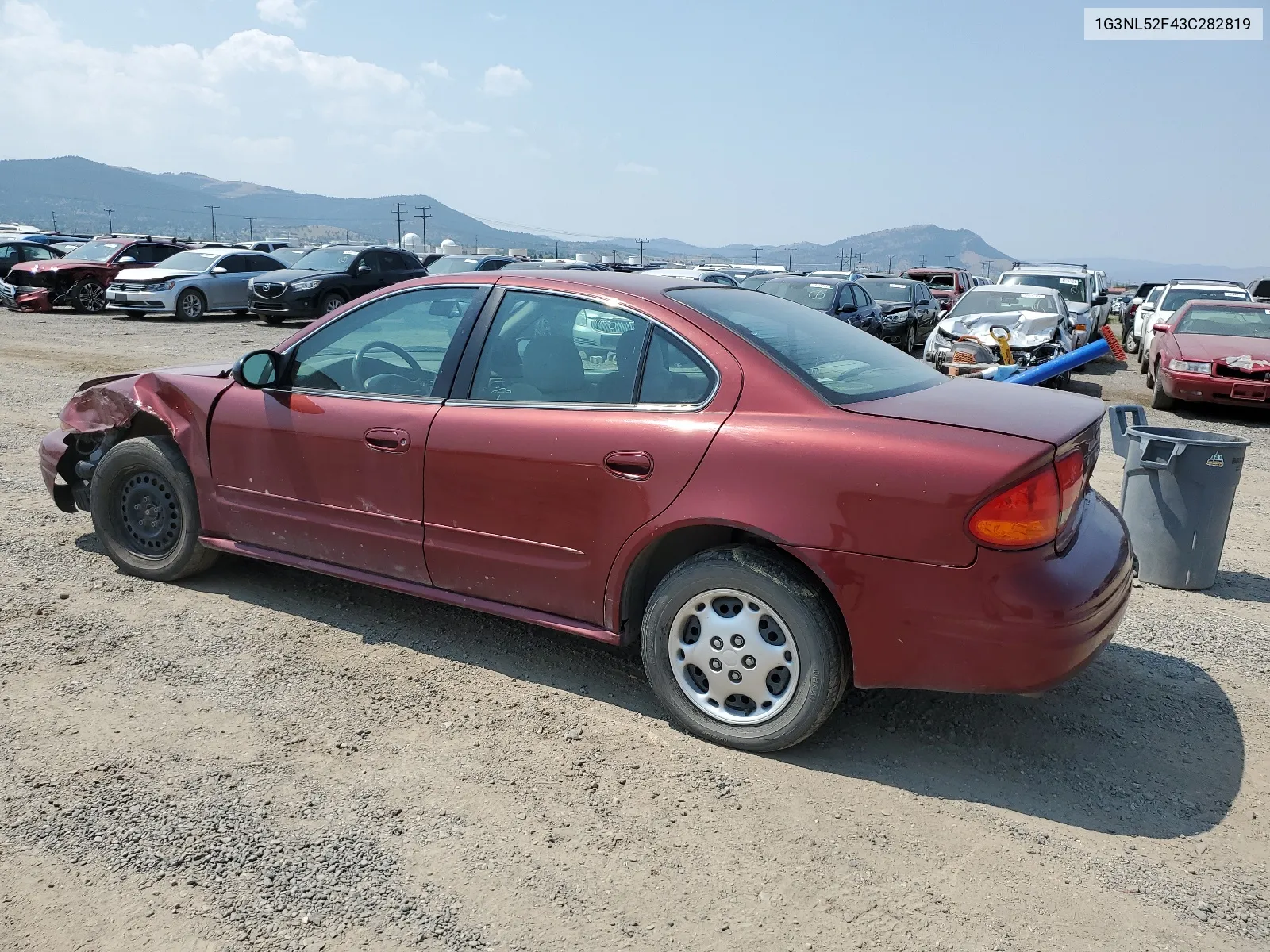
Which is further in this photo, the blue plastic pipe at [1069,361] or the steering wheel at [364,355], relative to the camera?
the blue plastic pipe at [1069,361]

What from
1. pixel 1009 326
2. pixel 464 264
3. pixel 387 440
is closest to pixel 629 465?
pixel 387 440

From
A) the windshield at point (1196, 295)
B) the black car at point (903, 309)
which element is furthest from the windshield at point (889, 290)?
the windshield at point (1196, 295)

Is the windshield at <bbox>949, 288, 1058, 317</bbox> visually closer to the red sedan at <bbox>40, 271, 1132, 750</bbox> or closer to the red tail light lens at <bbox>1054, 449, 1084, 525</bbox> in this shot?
the red sedan at <bbox>40, 271, 1132, 750</bbox>

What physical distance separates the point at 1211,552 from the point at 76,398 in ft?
19.5

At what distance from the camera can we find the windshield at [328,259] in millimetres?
20984

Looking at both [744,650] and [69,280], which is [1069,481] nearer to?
[744,650]

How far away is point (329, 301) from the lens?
2044 centimetres

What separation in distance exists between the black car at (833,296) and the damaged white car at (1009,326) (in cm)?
151

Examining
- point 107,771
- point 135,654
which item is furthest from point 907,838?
point 135,654

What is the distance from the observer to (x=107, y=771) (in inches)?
128

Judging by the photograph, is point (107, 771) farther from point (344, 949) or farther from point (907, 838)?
point (907, 838)


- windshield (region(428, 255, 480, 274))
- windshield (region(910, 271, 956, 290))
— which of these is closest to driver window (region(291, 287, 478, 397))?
windshield (region(428, 255, 480, 274))

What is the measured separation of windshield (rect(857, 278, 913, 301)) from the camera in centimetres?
1933

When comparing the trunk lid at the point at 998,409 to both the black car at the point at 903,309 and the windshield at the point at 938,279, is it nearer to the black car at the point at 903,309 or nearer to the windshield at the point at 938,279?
the black car at the point at 903,309
